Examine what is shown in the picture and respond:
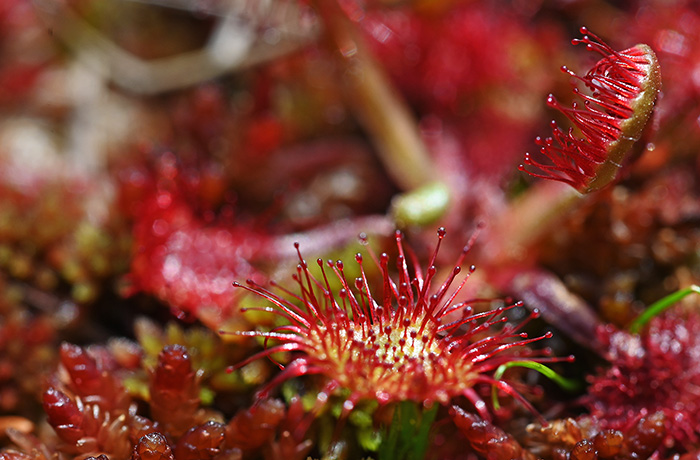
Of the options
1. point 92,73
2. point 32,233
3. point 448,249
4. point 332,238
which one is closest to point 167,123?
point 92,73

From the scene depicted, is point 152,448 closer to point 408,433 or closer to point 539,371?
point 408,433

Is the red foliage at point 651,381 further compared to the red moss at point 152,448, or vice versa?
the red foliage at point 651,381

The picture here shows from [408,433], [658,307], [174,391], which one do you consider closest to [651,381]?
[658,307]

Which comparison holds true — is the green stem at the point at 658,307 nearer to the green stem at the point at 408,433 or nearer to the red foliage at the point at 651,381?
the red foliage at the point at 651,381

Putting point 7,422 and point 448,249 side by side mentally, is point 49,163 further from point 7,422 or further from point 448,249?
point 448,249

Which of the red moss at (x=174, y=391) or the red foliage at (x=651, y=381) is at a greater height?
the red moss at (x=174, y=391)

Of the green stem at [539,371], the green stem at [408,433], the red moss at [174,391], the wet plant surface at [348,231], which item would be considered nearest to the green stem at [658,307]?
the wet plant surface at [348,231]
